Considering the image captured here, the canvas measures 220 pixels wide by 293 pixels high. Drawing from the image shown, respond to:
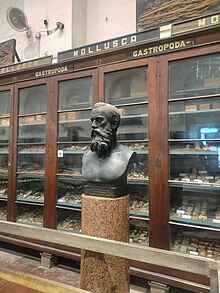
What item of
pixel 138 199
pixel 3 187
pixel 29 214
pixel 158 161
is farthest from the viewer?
pixel 3 187

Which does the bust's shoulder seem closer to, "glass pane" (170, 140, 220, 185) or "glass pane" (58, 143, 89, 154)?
"glass pane" (170, 140, 220, 185)

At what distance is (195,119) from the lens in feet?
7.54

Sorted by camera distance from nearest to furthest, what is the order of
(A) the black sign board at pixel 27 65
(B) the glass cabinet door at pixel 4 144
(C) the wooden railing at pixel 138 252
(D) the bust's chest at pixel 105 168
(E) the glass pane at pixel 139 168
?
(C) the wooden railing at pixel 138 252, (D) the bust's chest at pixel 105 168, (E) the glass pane at pixel 139 168, (A) the black sign board at pixel 27 65, (B) the glass cabinet door at pixel 4 144

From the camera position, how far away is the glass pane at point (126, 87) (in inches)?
97.7

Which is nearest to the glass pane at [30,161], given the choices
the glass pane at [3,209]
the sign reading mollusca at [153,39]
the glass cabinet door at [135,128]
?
the glass pane at [3,209]

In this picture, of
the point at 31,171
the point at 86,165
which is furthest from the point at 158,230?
the point at 31,171

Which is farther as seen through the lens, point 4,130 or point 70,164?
point 4,130

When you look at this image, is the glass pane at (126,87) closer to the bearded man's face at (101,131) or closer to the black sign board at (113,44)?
the black sign board at (113,44)

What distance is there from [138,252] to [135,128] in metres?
1.69

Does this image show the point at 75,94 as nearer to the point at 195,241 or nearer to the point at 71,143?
the point at 71,143

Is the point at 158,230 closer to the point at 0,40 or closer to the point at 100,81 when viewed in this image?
the point at 100,81

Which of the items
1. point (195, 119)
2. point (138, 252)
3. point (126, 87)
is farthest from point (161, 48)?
point (138, 252)

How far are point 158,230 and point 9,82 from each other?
255cm

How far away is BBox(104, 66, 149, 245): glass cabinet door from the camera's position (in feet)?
7.78
